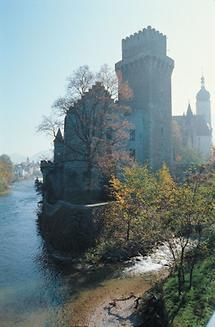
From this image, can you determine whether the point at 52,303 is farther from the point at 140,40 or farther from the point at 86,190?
the point at 140,40

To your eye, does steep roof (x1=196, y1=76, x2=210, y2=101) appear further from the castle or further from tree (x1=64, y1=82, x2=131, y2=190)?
tree (x1=64, y1=82, x2=131, y2=190)

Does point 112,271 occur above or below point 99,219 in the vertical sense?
below

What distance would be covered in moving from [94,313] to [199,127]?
62.6m

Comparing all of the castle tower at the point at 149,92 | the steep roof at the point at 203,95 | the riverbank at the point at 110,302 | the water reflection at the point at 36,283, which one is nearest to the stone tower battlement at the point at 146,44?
the castle tower at the point at 149,92

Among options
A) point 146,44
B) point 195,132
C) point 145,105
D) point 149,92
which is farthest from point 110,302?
point 195,132

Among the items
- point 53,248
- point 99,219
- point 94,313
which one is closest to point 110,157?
point 99,219

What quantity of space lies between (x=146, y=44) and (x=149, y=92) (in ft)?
17.5

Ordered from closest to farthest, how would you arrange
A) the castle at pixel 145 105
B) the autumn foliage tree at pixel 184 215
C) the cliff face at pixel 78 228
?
the autumn foliage tree at pixel 184 215, the cliff face at pixel 78 228, the castle at pixel 145 105

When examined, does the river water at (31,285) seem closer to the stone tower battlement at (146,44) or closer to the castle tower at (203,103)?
the stone tower battlement at (146,44)

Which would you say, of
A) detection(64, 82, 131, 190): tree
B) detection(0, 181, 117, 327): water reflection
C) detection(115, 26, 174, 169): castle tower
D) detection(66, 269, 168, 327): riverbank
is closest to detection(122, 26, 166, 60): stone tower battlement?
detection(115, 26, 174, 169): castle tower

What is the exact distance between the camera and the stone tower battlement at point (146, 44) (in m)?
38.1

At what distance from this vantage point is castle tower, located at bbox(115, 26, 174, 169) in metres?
37.8

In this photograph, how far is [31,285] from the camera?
15.7 metres

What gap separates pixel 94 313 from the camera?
1266 cm
